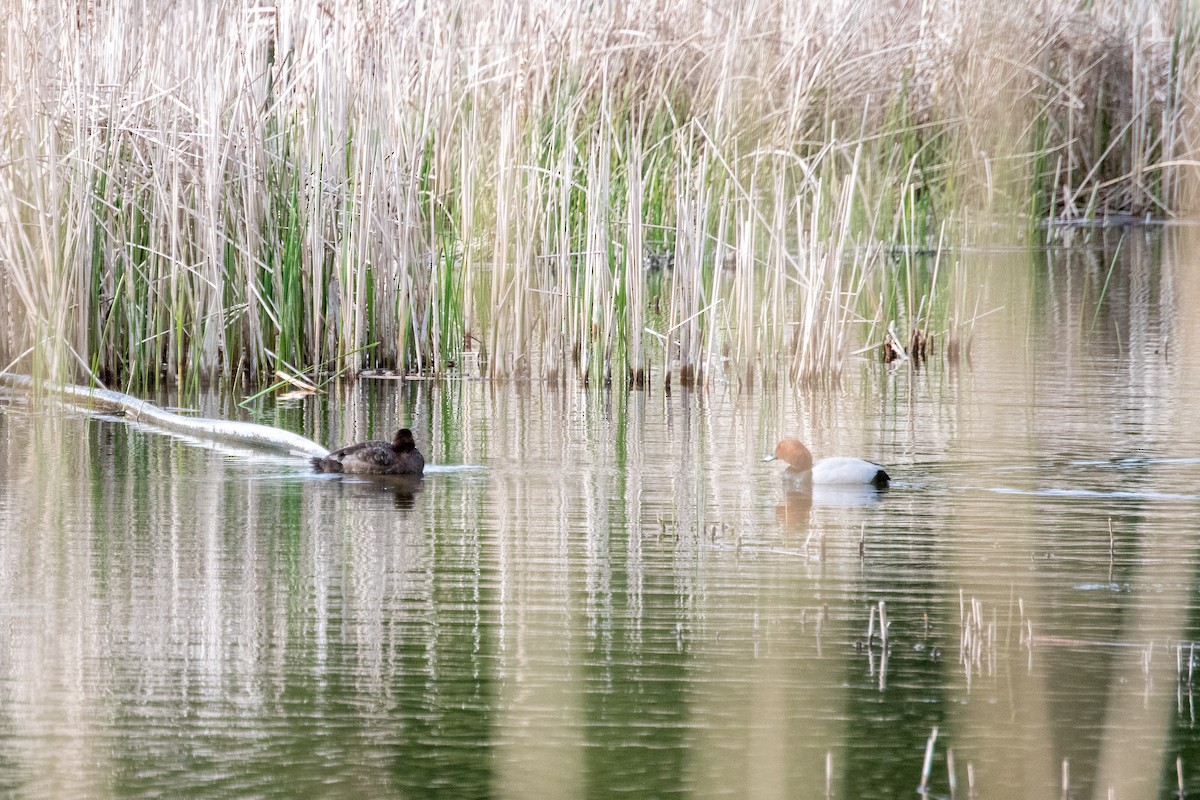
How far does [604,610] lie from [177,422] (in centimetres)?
406

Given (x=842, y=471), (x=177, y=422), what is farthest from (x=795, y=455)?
(x=177, y=422)

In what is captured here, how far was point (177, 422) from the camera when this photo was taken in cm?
902

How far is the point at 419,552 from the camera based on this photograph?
20.7ft

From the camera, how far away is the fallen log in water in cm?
837

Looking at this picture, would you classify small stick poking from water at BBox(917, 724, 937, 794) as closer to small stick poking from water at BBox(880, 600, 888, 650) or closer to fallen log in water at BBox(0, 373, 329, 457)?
small stick poking from water at BBox(880, 600, 888, 650)

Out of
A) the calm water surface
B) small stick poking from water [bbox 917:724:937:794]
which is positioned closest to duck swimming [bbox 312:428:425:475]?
the calm water surface

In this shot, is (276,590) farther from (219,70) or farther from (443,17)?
(443,17)

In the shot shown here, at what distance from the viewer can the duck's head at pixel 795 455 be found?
7.70 metres

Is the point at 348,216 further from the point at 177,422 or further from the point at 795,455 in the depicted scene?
the point at 795,455

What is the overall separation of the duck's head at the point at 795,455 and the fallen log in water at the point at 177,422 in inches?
72.4

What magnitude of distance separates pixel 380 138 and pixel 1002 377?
3665 mm

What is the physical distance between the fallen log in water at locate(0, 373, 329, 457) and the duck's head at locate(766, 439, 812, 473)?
1838 mm

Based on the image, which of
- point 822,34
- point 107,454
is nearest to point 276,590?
point 107,454

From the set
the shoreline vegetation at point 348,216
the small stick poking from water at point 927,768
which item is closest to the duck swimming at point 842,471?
the shoreline vegetation at point 348,216
